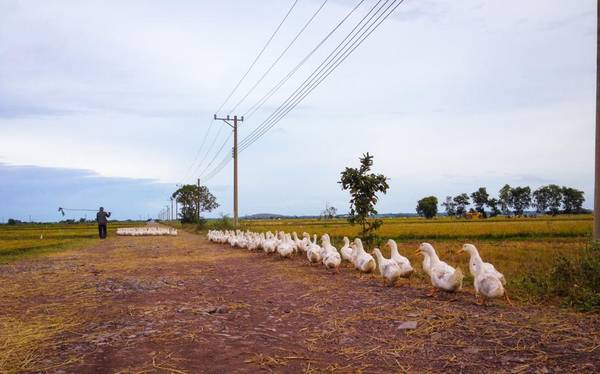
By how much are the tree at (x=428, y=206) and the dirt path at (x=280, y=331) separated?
119832 mm

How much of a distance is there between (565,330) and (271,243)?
41.2 feet

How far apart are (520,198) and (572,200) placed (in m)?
12.8

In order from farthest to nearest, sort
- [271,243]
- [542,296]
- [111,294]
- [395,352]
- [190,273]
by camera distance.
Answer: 1. [271,243]
2. [190,273]
3. [111,294]
4. [542,296]
5. [395,352]

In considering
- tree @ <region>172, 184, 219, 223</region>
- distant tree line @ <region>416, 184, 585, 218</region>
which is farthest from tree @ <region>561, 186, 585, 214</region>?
tree @ <region>172, 184, 219, 223</region>

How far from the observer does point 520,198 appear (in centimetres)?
13125

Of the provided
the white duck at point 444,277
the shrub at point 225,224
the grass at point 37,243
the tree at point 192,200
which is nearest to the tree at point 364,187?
the white duck at point 444,277

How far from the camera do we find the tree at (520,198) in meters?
131

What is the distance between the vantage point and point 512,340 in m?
5.29

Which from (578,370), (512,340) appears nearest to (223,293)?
(512,340)

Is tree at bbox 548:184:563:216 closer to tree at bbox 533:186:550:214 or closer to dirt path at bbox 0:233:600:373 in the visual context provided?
tree at bbox 533:186:550:214

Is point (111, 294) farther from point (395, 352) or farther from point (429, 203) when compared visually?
point (429, 203)

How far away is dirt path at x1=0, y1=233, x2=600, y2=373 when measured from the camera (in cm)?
469

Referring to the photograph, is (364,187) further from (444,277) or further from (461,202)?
(461,202)

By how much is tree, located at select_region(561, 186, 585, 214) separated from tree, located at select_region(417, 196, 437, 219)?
35.6m
